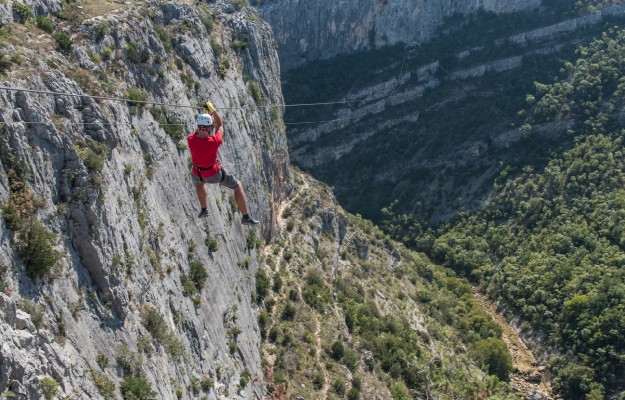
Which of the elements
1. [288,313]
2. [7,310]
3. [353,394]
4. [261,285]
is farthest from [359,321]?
[7,310]

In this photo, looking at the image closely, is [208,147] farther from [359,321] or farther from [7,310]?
[359,321]

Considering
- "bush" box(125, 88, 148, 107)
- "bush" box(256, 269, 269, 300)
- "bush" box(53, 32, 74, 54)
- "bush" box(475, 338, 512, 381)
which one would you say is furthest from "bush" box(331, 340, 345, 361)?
"bush" box(53, 32, 74, 54)

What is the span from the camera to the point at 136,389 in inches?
632

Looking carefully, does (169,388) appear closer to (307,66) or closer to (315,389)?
(315,389)

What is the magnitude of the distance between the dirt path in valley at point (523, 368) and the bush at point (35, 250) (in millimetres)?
41016

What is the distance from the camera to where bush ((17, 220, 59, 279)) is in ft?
47.6

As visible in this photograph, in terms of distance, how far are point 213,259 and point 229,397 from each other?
6404 mm

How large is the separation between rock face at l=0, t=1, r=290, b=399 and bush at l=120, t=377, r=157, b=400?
0.28m

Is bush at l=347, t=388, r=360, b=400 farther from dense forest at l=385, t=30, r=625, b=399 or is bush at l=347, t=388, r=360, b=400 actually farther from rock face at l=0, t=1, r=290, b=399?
dense forest at l=385, t=30, r=625, b=399

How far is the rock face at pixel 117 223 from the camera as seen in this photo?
47.8 ft

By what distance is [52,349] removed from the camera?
13664 mm

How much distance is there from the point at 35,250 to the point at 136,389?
14.6ft

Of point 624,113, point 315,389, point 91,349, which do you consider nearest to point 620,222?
point 624,113

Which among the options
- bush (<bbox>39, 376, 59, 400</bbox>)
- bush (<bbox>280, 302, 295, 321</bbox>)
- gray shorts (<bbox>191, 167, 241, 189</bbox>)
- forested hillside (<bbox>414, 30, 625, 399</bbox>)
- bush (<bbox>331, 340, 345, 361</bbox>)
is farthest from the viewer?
forested hillside (<bbox>414, 30, 625, 399</bbox>)
